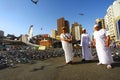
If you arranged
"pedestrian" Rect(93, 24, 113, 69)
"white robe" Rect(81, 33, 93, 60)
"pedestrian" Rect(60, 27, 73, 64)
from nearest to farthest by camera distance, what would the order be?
1. "pedestrian" Rect(93, 24, 113, 69)
2. "pedestrian" Rect(60, 27, 73, 64)
3. "white robe" Rect(81, 33, 93, 60)

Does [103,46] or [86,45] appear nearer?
[103,46]

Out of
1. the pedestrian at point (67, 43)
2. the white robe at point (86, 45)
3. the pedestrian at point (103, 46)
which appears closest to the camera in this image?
the pedestrian at point (103, 46)

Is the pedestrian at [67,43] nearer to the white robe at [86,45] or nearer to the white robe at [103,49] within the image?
the white robe at [86,45]

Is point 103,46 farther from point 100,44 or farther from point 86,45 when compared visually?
point 86,45

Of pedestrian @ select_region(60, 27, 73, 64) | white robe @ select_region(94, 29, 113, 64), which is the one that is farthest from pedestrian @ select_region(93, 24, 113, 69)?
pedestrian @ select_region(60, 27, 73, 64)

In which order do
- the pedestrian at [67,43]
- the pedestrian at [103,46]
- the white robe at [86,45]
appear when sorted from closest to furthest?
the pedestrian at [103,46], the pedestrian at [67,43], the white robe at [86,45]

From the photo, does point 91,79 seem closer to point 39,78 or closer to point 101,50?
point 39,78

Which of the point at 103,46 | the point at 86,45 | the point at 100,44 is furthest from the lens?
the point at 86,45

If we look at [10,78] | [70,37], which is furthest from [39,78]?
[70,37]

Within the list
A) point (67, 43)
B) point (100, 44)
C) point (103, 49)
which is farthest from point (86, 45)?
point (103, 49)

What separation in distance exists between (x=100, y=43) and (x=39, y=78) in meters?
3.21

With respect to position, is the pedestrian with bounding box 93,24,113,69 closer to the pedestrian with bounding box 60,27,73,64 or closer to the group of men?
the group of men

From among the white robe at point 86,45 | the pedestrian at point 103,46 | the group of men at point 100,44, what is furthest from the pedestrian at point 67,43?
the pedestrian at point 103,46

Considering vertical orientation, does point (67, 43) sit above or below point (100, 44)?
above
